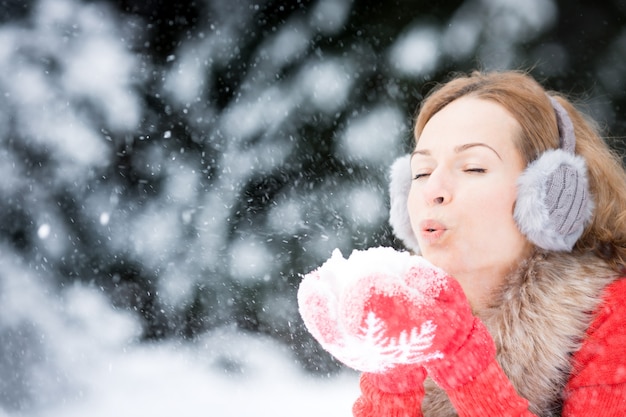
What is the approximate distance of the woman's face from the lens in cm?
73

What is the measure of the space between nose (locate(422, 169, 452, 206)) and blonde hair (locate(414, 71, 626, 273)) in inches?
4.5

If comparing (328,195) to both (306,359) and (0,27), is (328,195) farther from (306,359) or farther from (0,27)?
(0,27)

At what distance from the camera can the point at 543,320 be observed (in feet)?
2.29

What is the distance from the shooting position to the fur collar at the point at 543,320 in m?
0.68

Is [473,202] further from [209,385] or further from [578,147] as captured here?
[209,385]

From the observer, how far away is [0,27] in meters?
1.88

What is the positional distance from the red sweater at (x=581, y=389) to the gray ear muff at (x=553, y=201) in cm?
8

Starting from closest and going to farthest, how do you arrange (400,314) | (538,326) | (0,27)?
(400,314), (538,326), (0,27)

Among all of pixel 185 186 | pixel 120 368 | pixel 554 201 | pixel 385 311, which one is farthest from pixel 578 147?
pixel 120 368

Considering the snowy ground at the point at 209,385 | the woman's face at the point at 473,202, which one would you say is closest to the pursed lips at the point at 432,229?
the woman's face at the point at 473,202

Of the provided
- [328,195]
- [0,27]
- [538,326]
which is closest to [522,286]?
[538,326]

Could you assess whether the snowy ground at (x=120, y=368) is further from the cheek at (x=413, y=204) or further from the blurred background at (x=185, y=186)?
the cheek at (x=413, y=204)

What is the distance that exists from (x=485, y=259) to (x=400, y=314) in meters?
0.24

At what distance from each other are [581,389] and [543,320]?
3.3 inches
